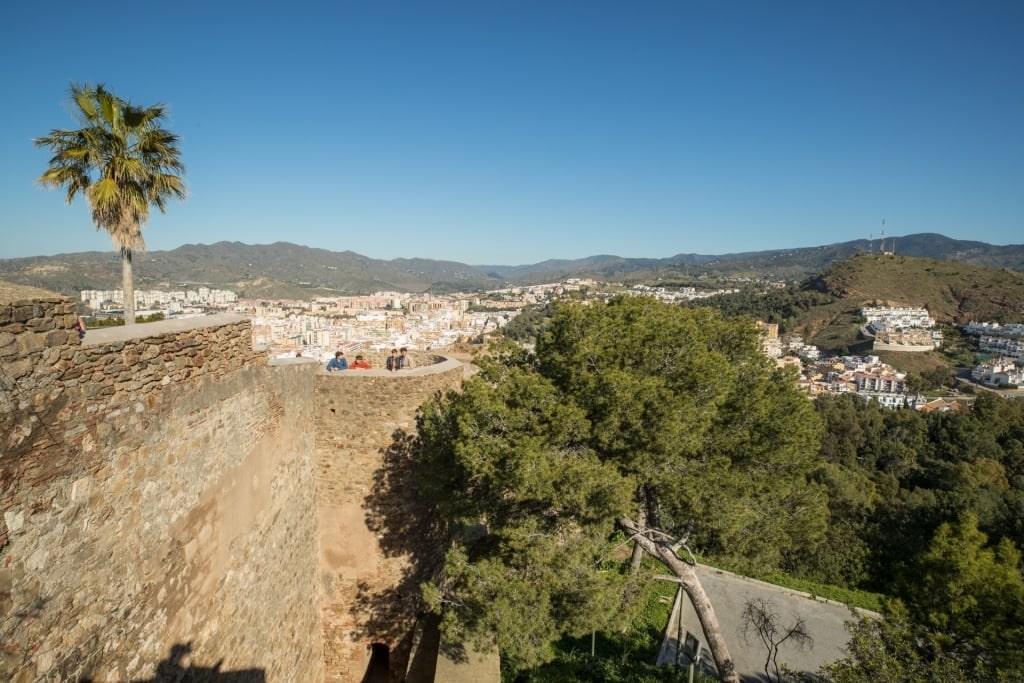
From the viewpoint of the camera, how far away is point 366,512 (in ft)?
22.1

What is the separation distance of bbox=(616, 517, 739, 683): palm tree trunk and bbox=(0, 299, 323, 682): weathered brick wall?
15.8 feet

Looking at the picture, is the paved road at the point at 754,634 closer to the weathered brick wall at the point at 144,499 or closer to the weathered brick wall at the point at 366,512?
the weathered brick wall at the point at 366,512

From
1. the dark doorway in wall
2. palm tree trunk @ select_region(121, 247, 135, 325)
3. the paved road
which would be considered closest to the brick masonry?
the dark doorway in wall

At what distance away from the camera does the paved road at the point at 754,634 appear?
10383mm

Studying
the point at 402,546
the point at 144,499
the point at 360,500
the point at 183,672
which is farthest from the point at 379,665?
the point at 144,499

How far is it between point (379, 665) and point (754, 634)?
856 centimetres

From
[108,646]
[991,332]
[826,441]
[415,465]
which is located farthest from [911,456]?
[991,332]

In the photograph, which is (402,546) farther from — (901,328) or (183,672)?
(901,328)

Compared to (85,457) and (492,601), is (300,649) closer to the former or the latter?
(492,601)

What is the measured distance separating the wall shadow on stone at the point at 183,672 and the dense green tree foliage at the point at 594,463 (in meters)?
2.24

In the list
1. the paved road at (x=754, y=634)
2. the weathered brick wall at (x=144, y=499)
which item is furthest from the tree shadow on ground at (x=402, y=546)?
the paved road at (x=754, y=634)

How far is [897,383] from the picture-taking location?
61375mm

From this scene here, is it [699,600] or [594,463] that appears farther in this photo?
[699,600]

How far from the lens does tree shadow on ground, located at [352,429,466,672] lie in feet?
22.0
